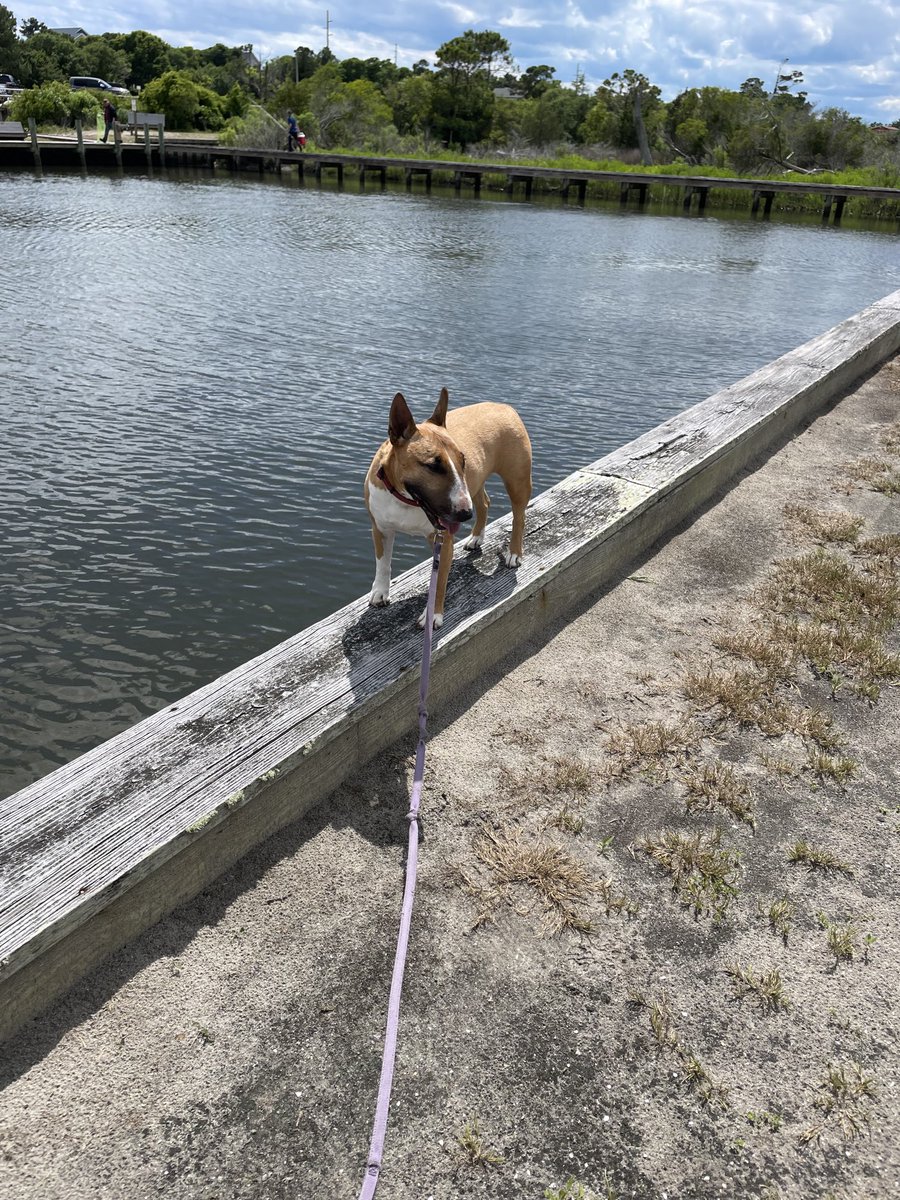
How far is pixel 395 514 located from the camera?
3.85m

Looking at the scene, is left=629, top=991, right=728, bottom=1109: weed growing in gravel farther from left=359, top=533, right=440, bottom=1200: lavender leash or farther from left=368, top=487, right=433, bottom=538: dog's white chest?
left=368, top=487, right=433, bottom=538: dog's white chest

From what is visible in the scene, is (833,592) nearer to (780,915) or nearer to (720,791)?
(720,791)

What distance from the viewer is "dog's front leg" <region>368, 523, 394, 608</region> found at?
4.14 m

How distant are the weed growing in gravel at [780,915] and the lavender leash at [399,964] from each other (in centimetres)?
132

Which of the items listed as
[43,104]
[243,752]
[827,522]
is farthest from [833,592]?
[43,104]

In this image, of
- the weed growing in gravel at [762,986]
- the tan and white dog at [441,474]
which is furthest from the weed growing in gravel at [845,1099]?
the tan and white dog at [441,474]

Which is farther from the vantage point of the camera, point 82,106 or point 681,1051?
point 82,106

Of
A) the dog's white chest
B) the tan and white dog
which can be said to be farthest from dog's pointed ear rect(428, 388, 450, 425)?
the dog's white chest

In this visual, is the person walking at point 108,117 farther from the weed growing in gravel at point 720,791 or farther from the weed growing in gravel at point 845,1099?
the weed growing in gravel at point 845,1099

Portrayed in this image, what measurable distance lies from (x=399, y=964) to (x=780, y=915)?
146 cm

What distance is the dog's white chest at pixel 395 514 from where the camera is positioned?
3801 mm

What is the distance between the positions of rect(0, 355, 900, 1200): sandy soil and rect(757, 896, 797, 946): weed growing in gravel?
0.6 inches

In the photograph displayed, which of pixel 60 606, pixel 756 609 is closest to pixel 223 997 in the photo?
pixel 756 609

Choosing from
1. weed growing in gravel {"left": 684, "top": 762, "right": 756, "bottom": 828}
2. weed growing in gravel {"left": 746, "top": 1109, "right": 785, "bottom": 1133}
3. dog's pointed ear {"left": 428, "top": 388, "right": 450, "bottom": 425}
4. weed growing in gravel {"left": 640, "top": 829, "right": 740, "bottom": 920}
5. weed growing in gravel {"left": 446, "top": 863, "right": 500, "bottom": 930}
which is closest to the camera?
weed growing in gravel {"left": 746, "top": 1109, "right": 785, "bottom": 1133}
